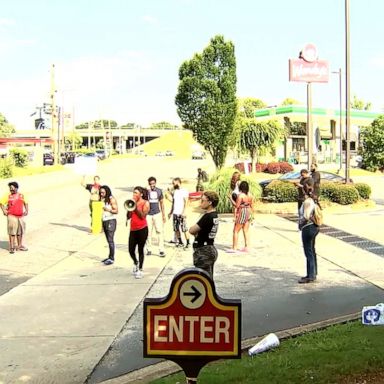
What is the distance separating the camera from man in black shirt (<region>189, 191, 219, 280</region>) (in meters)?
6.73

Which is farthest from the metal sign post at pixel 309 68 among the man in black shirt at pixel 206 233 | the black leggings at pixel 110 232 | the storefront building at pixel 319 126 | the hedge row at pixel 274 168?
the storefront building at pixel 319 126

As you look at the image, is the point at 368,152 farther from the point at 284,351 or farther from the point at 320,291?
the point at 284,351

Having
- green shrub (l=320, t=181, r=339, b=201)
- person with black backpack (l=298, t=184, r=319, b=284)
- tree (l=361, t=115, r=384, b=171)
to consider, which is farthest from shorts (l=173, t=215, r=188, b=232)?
tree (l=361, t=115, r=384, b=171)

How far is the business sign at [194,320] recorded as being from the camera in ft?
10.4

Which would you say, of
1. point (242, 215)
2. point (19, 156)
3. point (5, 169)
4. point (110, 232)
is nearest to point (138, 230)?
point (110, 232)

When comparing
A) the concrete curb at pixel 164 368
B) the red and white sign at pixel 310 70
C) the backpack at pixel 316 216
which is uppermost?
the red and white sign at pixel 310 70

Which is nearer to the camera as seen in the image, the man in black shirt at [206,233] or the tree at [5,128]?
the man in black shirt at [206,233]

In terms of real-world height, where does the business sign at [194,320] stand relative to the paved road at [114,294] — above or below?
above

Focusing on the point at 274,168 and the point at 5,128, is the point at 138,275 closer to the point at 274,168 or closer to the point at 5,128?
the point at 274,168

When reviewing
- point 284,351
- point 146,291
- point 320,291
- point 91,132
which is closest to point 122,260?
point 146,291

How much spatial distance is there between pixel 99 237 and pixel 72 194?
14883 millimetres

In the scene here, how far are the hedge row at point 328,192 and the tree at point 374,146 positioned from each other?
25223 mm

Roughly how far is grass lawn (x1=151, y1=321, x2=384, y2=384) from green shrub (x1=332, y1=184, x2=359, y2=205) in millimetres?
13934

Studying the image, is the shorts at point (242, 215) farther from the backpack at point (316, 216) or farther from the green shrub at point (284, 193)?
the green shrub at point (284, 193)
